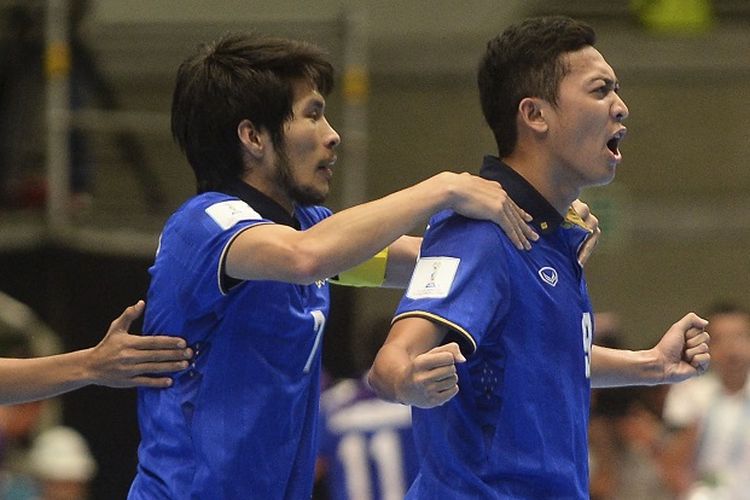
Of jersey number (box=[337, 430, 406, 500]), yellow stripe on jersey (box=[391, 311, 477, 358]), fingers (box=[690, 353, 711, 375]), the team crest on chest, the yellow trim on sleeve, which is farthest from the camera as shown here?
jersey number (box=[337, 430, 406, 500])

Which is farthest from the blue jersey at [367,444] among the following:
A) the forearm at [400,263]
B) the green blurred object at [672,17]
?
the green blurred object at [672,17]

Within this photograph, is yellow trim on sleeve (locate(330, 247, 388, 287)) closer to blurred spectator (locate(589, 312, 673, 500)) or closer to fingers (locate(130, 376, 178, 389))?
fingers (locate(130, 376, 178, 389))

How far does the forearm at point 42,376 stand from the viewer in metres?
4.24

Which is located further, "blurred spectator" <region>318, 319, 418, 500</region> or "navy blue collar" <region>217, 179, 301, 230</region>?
"blurred spectator" <region>318, 319, 418, 500</region>

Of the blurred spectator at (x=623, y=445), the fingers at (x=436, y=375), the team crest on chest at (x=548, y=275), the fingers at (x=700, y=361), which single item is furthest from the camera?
the blurred spectator at (x=623, y=445)

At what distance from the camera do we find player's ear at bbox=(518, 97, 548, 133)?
13.5 feet

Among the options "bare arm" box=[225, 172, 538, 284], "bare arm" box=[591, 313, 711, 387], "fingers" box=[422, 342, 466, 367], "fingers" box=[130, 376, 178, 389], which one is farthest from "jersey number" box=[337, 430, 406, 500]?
"fingers" box=[422, 342, 466, 367]

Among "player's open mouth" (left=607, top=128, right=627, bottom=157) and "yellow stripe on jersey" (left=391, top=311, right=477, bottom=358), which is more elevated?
"player's open mouth" (left=607, top=128, right=627, bottom=157)

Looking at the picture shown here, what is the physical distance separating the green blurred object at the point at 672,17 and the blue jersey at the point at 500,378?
699cm

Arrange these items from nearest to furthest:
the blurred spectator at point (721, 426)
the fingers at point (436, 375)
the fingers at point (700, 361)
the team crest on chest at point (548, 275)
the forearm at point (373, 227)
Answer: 1. the fingers at point (436, 375)
2. the forearm at point (373, 227)
3. the team crest on chest at point (548, 275)
4. the fingers at point (700, 361)
5. the blurred spectator at point (721, 426)

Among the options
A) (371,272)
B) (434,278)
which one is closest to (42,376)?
(371,272)

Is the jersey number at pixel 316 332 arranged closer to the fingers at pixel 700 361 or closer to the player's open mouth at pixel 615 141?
the player's open mouth at pixel 615 141

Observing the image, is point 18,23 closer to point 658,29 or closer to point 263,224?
point 658,29

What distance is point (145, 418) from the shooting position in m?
4.23
